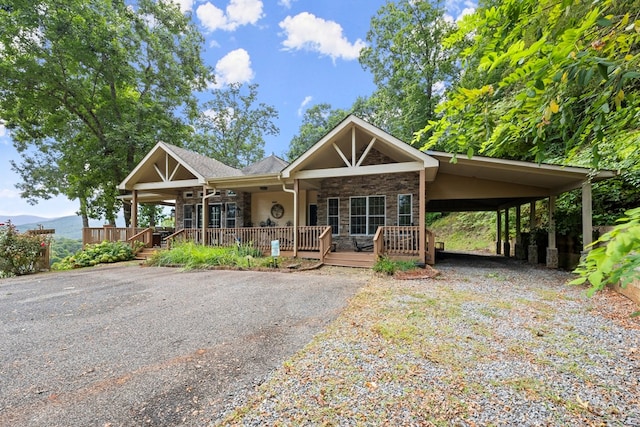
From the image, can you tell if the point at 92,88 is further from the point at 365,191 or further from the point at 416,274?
the point at 416,274

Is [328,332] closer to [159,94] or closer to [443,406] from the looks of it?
[443,406]

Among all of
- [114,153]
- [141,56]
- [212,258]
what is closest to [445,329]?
[212,258]

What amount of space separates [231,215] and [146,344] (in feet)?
35.1

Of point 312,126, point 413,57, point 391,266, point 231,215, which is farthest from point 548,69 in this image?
point 312,126

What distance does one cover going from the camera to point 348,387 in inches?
99.4

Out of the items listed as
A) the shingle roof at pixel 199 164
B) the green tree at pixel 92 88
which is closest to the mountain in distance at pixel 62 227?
the green tree at pixel 92 88

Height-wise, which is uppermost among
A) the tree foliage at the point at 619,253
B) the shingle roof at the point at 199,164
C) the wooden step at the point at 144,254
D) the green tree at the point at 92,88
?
the green tree at the point at 92,88

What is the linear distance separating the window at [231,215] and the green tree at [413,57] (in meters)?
13.2

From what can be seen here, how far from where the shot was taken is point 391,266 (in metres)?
7.95

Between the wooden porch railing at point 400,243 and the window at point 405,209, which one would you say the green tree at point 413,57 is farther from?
the wooden porch railing at point 400,243

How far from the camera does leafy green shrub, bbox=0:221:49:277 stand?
9031mm

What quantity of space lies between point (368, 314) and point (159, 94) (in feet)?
71.0

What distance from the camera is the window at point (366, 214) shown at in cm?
1112

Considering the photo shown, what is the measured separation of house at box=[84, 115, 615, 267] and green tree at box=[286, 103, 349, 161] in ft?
70.9
